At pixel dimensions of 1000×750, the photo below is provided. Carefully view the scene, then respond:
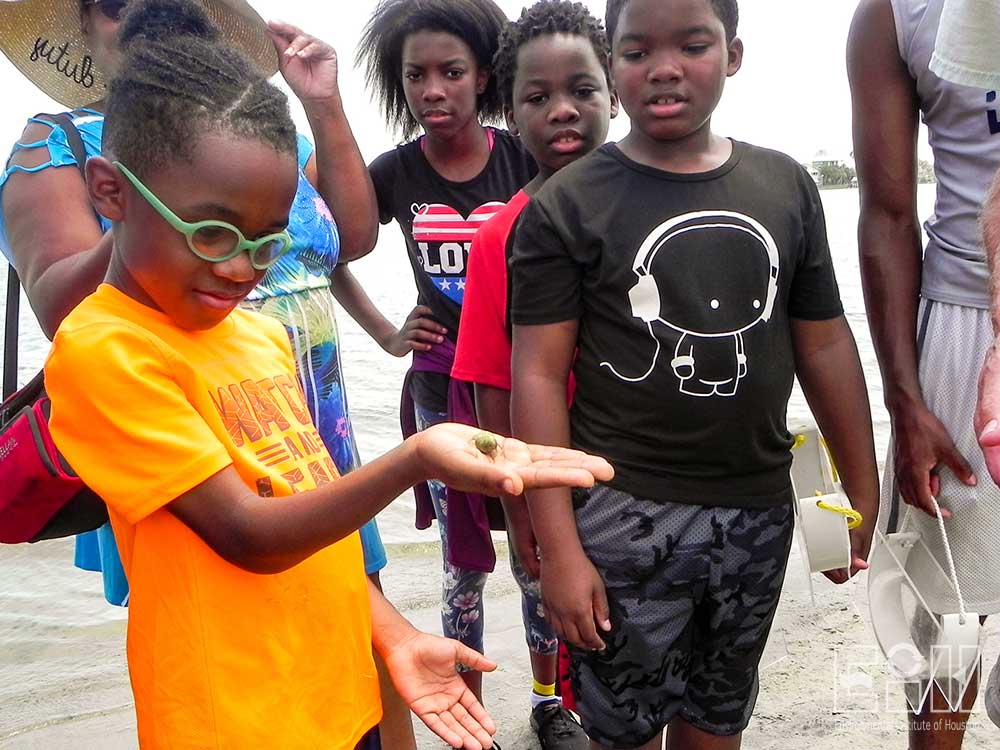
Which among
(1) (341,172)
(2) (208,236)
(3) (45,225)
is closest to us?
(2) (208,236)

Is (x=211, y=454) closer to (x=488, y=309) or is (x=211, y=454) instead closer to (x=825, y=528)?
(x=488, y=309)

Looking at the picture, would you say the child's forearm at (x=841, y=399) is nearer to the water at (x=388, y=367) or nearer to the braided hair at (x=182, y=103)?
the water at (x=388, y=367)

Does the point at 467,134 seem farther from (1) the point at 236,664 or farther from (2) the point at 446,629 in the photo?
(1) the point at 236,664

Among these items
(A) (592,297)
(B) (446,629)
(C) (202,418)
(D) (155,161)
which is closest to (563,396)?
(A) (592,297)

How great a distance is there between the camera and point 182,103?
4.29 feet

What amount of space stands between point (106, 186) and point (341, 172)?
0.95 m

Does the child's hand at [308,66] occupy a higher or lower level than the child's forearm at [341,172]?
higher

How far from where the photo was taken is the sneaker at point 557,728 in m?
2.68

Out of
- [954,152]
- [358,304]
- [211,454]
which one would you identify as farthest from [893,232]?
[211,454]

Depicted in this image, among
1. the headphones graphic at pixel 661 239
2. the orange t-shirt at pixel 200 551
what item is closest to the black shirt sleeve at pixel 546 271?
the headphones graphic at pixel 661 239

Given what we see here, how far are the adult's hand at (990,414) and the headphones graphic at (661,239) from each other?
560mm

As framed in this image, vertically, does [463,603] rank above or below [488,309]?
below

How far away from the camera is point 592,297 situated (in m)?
1.91

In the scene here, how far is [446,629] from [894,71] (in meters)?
2.00
